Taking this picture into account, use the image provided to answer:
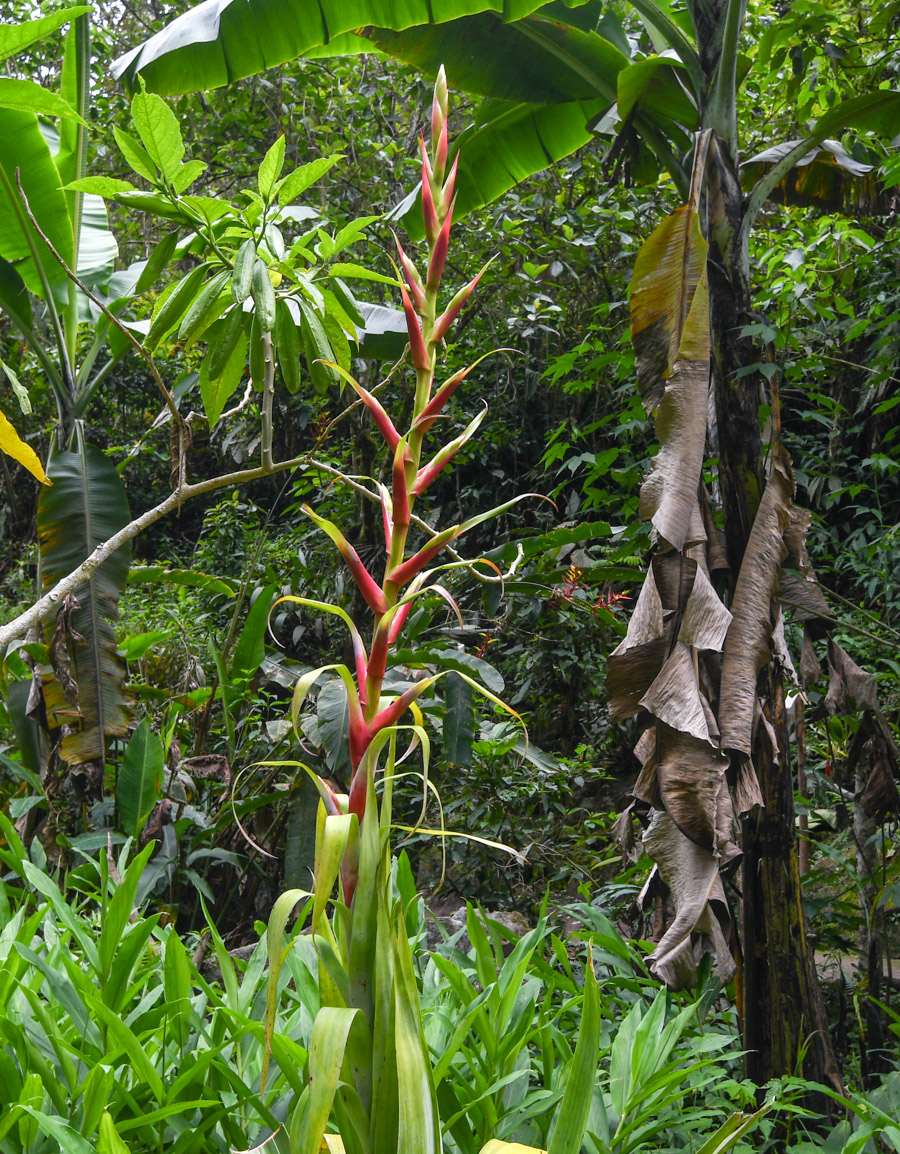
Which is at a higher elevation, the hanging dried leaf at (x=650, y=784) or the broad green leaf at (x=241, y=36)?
the broad green leaf at (x=241, y=36)

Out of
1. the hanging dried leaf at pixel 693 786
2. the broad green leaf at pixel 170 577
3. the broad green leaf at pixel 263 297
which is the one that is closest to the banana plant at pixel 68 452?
the broad green leaf at pixel 170 577

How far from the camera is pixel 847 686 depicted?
2.46 m

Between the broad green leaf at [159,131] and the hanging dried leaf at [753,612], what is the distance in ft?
5.63

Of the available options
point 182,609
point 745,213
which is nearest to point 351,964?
point 745,213

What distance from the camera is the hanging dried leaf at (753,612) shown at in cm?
197

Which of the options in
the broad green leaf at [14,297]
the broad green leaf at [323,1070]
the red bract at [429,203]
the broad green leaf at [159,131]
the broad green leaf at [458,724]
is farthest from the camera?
the broad green leaf at [14,297]

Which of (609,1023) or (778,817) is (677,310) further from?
(609,1023)

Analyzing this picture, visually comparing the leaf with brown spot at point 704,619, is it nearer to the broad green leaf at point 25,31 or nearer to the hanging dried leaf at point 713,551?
the hanging dried leaf at point 713,551

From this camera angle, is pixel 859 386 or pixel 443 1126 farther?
pixel 859 386

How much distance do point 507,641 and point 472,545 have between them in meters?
1.48

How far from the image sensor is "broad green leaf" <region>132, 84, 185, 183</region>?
2.14 metres

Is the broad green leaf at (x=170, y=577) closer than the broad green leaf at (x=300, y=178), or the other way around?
the broad green leaf at (x=300, y=178)

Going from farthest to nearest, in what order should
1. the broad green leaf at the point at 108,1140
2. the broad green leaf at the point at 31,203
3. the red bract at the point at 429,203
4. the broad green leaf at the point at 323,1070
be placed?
the broad green leaf at the point at 31,203 → the broad green leaf at the point at 108,1140 → the red bract at the point at 429,203 → the broad green leaf at the point at 323,1070

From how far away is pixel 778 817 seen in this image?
2.24 m
